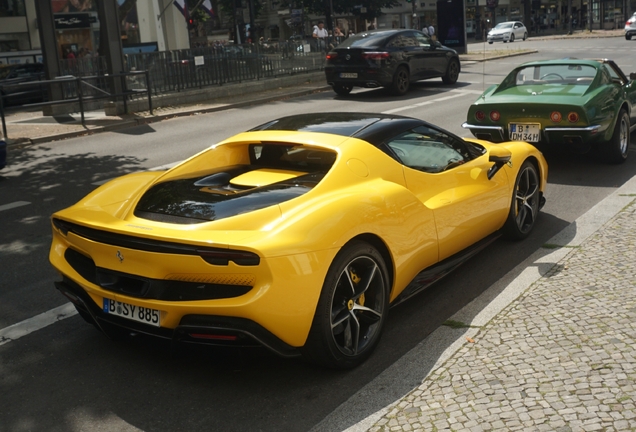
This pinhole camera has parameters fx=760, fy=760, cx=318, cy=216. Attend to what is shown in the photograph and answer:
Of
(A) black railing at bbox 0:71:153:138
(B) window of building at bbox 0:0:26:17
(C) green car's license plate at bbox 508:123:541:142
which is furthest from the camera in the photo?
(B) window of building at bbox 0:0:26:17

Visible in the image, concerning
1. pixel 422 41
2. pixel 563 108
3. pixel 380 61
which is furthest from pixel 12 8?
pixel 563 108

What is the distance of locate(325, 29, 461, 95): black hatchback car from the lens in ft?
66.5

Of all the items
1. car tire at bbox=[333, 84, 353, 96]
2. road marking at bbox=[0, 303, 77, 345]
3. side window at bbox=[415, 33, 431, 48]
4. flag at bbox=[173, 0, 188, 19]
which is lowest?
road marking at bbox=[0, 303, 77, 345]

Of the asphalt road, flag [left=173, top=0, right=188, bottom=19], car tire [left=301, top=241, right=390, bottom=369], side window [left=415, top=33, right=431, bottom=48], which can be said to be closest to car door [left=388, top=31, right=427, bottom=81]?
side window [left=415, top=33, right=431, bottom=48]

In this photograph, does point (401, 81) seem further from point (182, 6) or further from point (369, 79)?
point (182, 6)

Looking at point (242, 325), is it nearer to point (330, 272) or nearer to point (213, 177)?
point (330, 272)

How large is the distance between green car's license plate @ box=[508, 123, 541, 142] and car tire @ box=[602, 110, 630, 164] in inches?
46.8

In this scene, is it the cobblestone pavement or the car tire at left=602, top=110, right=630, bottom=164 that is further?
the car tire at left=602, top=110, right=630, bottom=164

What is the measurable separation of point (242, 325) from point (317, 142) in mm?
1630

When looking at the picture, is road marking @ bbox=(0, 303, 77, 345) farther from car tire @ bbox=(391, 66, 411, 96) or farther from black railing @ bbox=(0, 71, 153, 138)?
car tire @ bbox=(391, 66, 411, 96)

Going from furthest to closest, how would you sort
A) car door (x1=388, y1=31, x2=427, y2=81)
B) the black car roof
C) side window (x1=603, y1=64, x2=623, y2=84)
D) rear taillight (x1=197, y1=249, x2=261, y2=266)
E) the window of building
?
the window of building, car door (x1=388, y1=31, x2=427, y2=81), side window (x1=603, y1=64, x2=623, y2=84), the black car roof, rear taillight (x1=197, y1=249, x2=261, y2=266)

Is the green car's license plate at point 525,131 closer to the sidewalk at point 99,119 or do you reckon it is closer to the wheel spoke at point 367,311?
the wheel spoke at point 367,311

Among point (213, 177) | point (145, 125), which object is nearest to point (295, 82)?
point (145, 125)

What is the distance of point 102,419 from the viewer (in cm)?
393
